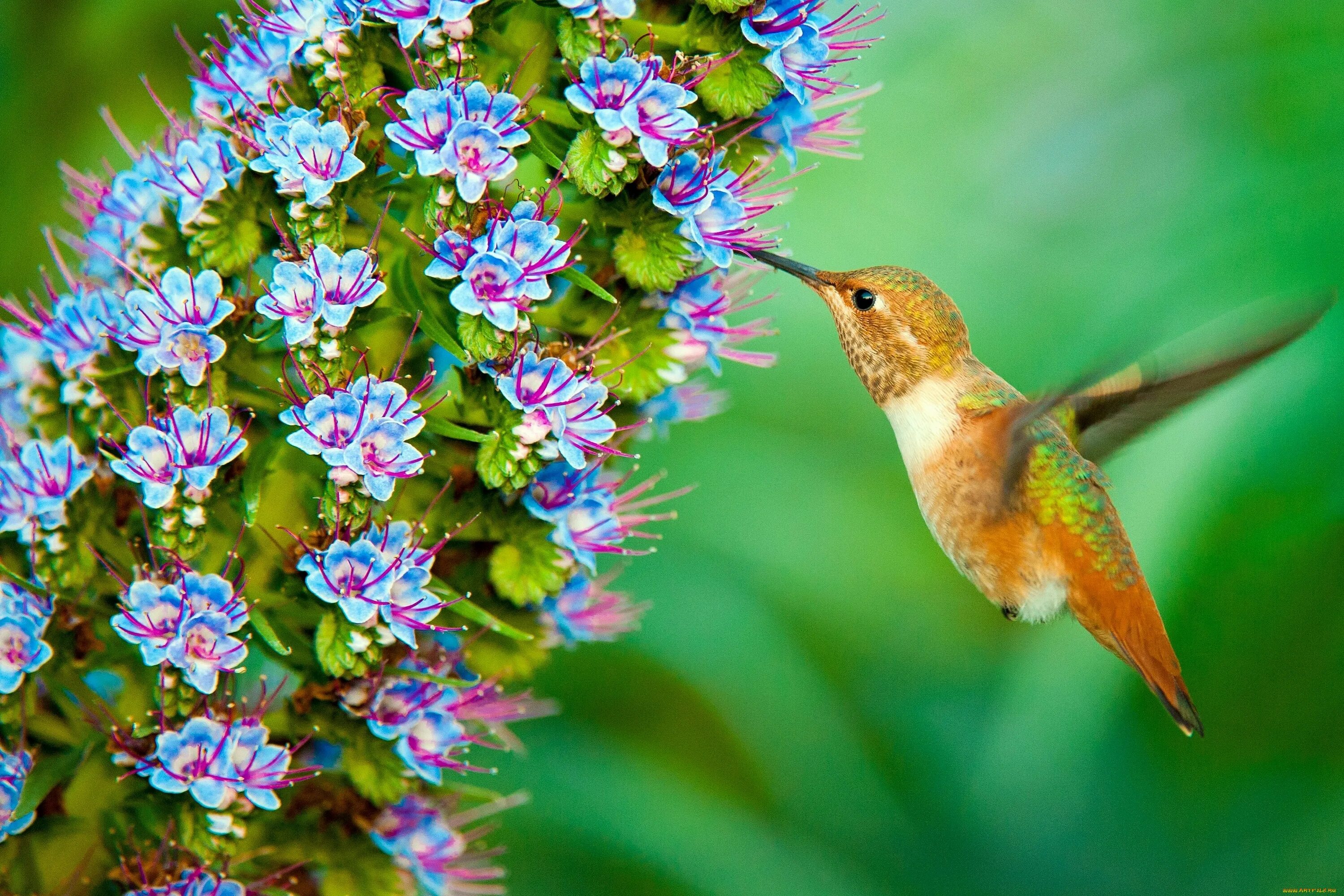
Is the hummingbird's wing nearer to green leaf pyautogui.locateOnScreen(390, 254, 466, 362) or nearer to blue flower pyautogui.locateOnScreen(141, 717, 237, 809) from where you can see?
green leaf pyautogui.locateOnScreen(390, 254, 466, 362)

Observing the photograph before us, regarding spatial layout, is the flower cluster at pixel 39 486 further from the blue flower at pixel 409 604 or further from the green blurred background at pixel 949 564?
the green blurred background at pixel 949 564

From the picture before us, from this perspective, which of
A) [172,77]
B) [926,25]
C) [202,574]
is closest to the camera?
[202,574]

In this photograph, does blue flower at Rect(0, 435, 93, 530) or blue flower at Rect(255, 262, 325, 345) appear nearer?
blue flower at Rect(255, 262, 325, 345)

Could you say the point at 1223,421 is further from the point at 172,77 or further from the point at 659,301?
the point at 172,77

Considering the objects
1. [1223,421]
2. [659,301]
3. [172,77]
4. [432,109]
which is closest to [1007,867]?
[1223,421]

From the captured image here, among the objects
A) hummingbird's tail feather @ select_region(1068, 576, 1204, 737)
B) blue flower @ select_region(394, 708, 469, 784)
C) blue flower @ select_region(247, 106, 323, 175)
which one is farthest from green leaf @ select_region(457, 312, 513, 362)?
hummingbird's tail feather @ select_region(1068, 576, 1204, 737)

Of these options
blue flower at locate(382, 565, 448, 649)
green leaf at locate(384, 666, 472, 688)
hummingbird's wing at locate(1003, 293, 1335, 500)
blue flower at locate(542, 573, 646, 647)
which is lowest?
hummingbird's wing at locate(1003, 293, 1335, 500)
